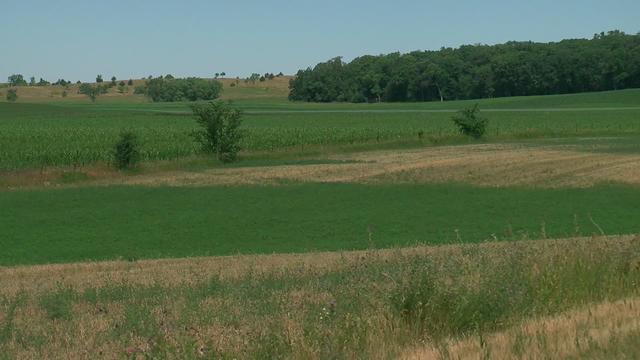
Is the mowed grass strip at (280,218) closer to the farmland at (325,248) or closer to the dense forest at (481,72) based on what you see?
the farmland at (325,248)

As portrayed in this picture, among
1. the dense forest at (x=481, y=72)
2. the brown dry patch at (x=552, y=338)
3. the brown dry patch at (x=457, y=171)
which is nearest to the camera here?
the brown dry patch at (x=552, y=338)

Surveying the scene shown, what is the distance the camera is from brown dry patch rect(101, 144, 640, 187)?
34.9 metres

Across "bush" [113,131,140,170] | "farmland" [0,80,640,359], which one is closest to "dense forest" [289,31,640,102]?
"farmland" [0,80,640,359]

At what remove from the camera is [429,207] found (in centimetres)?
2770

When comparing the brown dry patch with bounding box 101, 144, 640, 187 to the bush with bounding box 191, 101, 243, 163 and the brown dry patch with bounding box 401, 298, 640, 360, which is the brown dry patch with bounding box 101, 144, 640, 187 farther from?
the brown dry patch with bounding box 401, 298, 640, 360

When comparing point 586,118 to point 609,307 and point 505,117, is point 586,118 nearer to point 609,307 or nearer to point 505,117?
point 505,117

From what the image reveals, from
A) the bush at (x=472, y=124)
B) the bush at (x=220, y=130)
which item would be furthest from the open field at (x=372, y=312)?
the bush at (x=472, y=124)

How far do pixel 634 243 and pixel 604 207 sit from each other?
55.8 feet

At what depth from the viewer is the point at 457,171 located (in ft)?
125

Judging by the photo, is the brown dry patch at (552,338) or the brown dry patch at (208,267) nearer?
the brown dry patch at (552,338)

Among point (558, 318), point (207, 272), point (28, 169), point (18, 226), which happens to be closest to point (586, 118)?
point (28, 169)

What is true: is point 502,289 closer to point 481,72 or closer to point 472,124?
point 472,124

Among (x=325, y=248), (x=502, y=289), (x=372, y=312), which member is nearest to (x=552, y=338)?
A: (x=502, y=289)

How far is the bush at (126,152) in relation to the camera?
134ft
